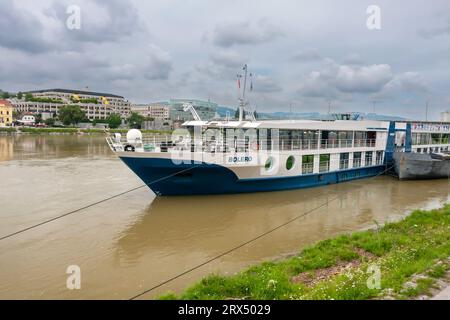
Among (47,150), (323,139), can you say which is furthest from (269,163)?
(47,150)

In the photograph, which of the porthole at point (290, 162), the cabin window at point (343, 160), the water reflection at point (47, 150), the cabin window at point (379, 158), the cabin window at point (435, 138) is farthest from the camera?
the water reflection at point (47, 150)

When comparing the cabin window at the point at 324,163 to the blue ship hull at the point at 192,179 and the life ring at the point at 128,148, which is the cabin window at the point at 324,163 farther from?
the life ring at the point at 128,148

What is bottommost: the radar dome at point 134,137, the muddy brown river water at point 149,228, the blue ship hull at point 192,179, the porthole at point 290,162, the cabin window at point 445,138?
the muddy brown river water at point 149,228

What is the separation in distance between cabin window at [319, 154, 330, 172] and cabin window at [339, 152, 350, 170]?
151 centimetres

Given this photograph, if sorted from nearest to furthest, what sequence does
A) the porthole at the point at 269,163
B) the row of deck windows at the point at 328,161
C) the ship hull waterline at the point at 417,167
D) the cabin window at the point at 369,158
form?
the porthole at the point at 269,163
the row of deck windows at the point at 328,161
the ship hull waterline at the point at 417,167
the cabin window at the point at 369,158

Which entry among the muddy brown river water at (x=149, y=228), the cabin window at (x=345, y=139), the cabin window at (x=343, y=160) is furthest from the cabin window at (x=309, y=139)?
the cabin window at (x=343, y=160)

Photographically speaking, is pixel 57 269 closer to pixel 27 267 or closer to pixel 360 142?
pixel 27 267

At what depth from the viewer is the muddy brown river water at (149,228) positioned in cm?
880

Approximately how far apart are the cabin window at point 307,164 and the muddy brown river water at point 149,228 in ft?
3.98

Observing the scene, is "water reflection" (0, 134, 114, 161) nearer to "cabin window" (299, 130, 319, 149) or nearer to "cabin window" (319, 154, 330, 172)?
"cabin window" (299, 130, 319, 149)

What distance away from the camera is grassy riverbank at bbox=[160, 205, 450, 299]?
598 centimetres

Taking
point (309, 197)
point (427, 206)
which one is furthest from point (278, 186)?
point (427, 206)

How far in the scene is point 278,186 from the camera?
18844 mm
